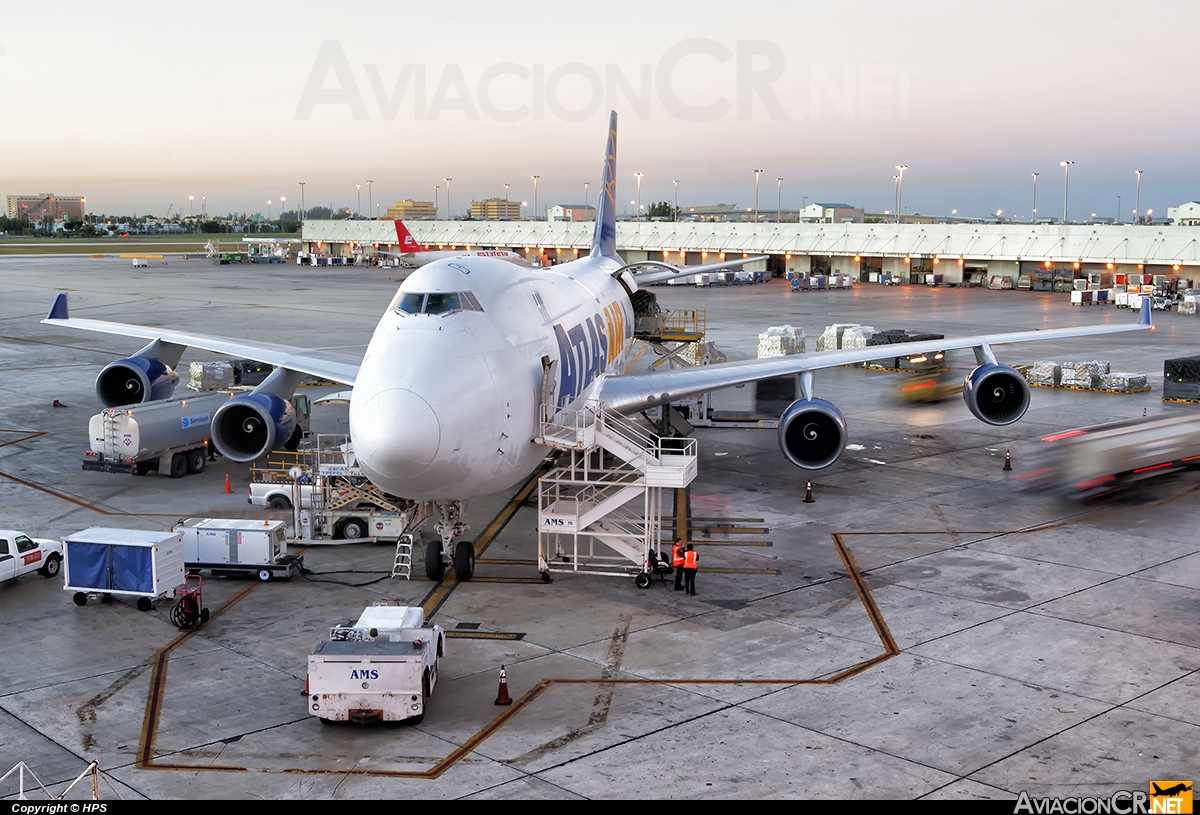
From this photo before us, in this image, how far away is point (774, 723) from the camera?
17781 millimetres

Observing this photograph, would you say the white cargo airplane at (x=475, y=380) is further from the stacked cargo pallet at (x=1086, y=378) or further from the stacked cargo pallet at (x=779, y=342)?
the stacked cargo pallet at (x=779, y=342)

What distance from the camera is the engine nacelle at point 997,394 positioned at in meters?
35.1

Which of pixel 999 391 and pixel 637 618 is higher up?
pixel 999 391

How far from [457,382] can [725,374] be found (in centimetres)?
1268

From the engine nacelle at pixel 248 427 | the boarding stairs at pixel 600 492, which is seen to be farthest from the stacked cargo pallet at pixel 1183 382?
the engine nacelle at pixel 248 427

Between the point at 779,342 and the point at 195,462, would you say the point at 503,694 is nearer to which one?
the point at 195,462

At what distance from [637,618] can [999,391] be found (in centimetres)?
1776

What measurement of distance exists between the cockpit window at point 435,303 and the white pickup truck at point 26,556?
1047 centimetres

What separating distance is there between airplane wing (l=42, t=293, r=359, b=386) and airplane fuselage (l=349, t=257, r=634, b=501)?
21.0ft

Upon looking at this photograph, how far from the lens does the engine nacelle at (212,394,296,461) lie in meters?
31.3

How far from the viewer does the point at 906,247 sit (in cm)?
12438

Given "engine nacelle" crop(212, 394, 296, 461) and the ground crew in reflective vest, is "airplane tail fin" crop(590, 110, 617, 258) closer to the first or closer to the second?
"engine nacelle" crop(212, 394, 296, 461)

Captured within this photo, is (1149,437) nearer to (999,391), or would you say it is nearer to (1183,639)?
(999,391)

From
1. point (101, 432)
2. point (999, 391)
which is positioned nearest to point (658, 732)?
point (999, 391)
